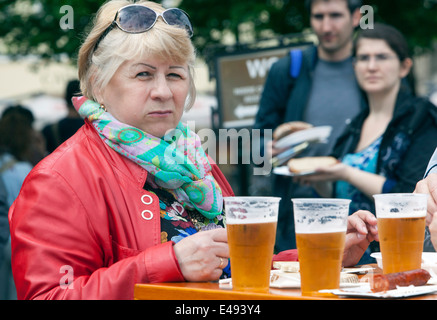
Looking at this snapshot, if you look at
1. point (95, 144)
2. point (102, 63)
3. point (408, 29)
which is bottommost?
point (95, 144)

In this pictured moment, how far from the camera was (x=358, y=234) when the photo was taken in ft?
6.98

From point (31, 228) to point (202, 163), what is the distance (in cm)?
78

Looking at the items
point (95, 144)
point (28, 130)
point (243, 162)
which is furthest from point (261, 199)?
point (28, 130)

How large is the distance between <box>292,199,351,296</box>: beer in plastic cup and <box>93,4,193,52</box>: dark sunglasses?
1018mm

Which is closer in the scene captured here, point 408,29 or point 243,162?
point 243,162

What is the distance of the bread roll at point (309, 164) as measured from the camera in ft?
13.3

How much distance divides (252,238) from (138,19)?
105cm

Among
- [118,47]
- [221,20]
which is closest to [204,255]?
[118,47]

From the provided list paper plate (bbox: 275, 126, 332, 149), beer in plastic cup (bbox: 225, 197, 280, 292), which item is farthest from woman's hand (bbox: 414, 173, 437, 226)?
paper plate (bbox: 275, 126, 332, 149)

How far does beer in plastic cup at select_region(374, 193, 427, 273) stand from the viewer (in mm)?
1729

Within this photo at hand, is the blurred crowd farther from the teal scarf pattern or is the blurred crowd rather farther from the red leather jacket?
the red leather jacket

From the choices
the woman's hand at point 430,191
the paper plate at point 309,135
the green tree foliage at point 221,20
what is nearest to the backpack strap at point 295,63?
the paper plate at point 309,135

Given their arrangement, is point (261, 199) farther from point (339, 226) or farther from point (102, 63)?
point (102, 63)

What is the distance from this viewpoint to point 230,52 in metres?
5.85
